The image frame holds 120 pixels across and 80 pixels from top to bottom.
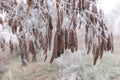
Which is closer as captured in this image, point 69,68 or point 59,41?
point 59,41

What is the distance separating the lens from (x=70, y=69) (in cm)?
789

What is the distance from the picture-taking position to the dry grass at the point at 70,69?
764 cm

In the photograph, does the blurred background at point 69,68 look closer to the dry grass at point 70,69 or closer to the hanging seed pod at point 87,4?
the dry grass at point 70,69

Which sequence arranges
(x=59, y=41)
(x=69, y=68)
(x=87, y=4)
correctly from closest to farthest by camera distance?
(x=59, y=41) < (x=87, y=4) < (x=69, y=68)

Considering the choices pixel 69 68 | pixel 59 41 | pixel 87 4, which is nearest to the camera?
pixel 59 41

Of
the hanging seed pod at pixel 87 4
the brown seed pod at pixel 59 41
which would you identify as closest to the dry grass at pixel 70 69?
the hanging seed pod at pixel 87 4

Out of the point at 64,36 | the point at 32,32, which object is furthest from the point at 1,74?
the point at 64,36

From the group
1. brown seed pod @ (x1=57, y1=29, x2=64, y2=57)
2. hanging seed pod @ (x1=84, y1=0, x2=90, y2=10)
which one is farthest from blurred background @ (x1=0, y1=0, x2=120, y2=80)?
brown seed pod @ (x1=57, y1=29, x2=64, y2=57)

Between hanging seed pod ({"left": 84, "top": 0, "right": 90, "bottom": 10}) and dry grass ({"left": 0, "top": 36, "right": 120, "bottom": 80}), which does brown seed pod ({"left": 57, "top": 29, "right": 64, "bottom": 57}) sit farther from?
dry grass ({"left": 0, "top": 36, "right": 120, "bottom": 80})

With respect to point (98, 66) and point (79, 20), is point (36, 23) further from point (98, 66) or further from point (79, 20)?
point (98, 66)

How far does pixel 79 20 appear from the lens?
2895 millimetres

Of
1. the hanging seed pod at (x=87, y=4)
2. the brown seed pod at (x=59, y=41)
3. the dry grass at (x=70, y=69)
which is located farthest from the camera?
the dry grass at (x=70, y=69)

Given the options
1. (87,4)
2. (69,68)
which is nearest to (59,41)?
(87,4)

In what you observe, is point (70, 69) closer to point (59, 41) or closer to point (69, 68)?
point (69, 68)
